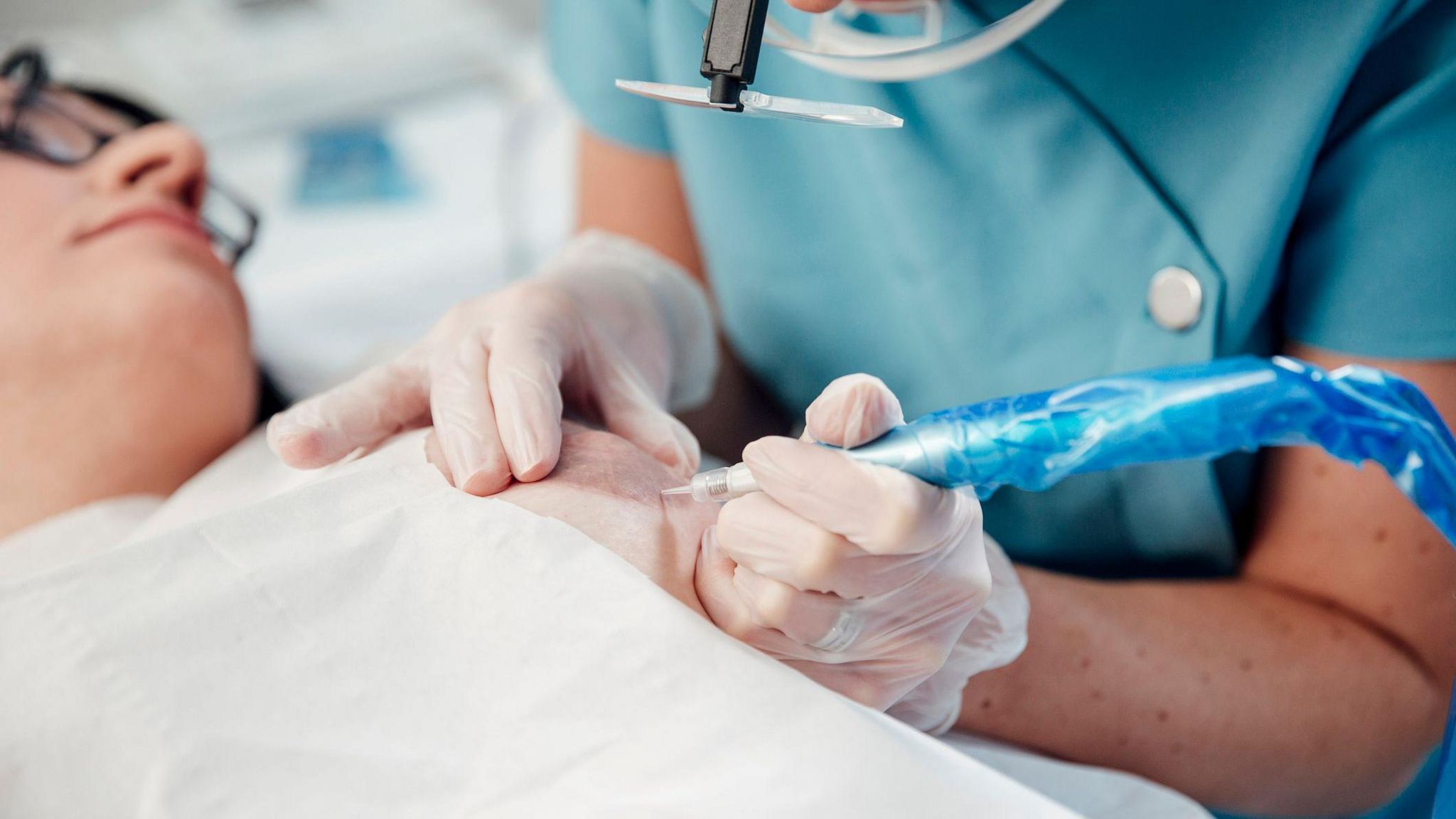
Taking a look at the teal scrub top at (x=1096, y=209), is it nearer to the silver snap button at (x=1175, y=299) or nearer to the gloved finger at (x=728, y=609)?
the silver snap button at (x=1175, y=299)

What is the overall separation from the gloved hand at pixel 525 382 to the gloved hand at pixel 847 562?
0.16 meters

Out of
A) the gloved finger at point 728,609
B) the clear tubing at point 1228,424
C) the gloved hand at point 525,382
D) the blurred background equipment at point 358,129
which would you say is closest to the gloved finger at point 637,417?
the gloved hand at point 525,382

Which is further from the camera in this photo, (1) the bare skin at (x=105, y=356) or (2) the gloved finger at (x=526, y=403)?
(1) the bare skin at (x=105, y=356)

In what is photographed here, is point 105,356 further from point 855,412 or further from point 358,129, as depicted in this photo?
point 358,129

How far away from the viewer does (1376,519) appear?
2.70 feet

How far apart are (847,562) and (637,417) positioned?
1.01 feet

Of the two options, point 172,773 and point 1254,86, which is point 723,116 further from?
point 172,773

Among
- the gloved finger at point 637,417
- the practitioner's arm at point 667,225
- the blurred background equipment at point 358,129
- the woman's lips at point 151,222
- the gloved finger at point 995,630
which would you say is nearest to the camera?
the gloved finger at point 995,630

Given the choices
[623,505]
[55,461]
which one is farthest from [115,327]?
[623,505]

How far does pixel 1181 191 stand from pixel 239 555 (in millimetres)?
743

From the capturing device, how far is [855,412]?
58 cm

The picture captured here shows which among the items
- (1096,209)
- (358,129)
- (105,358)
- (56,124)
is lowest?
(358,129)

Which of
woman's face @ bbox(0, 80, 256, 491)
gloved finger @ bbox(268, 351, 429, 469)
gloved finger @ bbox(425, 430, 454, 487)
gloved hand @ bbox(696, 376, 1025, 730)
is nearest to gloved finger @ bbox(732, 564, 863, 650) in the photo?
gloved hand @ bbox(696, 376, 1025, 730)

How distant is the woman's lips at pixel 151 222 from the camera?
1.00m
